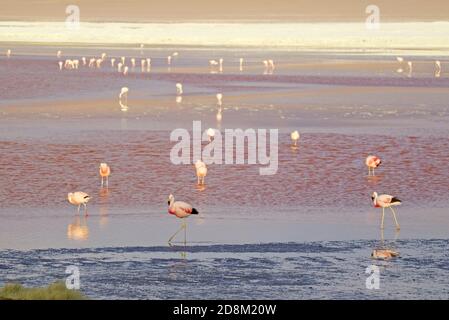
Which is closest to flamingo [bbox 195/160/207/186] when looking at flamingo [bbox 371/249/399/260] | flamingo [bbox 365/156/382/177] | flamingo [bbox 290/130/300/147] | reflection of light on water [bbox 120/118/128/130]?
flamingo [bbox 365/156/382/177]

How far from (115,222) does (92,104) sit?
16130 millimetres

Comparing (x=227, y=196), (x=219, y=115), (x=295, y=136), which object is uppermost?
(x=219, y=115)

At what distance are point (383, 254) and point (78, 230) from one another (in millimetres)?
3708

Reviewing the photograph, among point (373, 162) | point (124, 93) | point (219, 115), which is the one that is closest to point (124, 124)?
point (219, 115)

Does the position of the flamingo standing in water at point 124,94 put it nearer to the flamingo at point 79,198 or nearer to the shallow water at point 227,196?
the shallow water at point 227,196

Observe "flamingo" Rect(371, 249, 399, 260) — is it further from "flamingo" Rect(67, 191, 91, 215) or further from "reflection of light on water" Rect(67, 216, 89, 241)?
"flamingo" Rect(67, 191, 91, 215)

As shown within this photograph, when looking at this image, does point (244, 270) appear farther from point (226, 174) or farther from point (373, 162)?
point (373, 162)

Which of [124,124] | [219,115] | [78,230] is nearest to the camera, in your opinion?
[78,230]

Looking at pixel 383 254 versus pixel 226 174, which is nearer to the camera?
pixel 383 254

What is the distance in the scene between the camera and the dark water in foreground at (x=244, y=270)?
34.7ft

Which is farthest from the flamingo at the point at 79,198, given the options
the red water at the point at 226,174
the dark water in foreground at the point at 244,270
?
the dark water in foreground at the point at 244,270

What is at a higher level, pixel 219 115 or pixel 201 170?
pixel 219 115

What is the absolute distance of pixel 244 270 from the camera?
11.5 m
